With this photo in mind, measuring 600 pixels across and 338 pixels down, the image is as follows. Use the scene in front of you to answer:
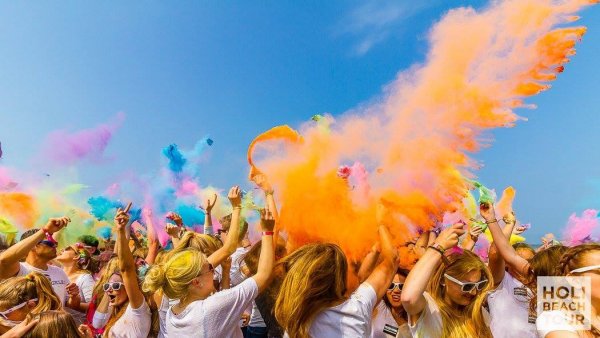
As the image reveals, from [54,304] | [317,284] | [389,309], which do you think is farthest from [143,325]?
[389,309]

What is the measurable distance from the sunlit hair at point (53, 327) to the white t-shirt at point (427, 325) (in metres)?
2.53

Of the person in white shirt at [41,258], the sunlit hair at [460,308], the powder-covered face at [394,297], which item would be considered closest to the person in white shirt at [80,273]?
the person in white shirt at [41,258]

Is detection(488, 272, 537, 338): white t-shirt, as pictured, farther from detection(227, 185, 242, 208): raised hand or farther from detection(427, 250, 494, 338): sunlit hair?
detection(227, 185, 242, 208): raised hand

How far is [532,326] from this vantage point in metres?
4.31

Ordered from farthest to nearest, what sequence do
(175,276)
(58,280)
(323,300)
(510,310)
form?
(58,280), (510,310), (175,276), (323,300)

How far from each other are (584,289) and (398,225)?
3.47m

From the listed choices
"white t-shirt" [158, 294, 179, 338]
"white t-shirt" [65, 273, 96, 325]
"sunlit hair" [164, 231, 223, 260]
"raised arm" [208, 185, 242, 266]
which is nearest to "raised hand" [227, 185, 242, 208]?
"raised arm" [208, 185, 242, 266]

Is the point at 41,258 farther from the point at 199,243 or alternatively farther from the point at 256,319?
the point at 256,319

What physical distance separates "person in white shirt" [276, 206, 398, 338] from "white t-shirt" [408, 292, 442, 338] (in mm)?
354

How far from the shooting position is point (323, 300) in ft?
11.5

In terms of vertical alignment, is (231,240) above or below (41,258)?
above

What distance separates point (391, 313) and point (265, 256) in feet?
5.41

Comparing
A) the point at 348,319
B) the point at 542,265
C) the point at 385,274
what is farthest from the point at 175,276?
the point at 542,265

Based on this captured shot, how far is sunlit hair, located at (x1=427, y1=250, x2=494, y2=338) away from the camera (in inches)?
139
